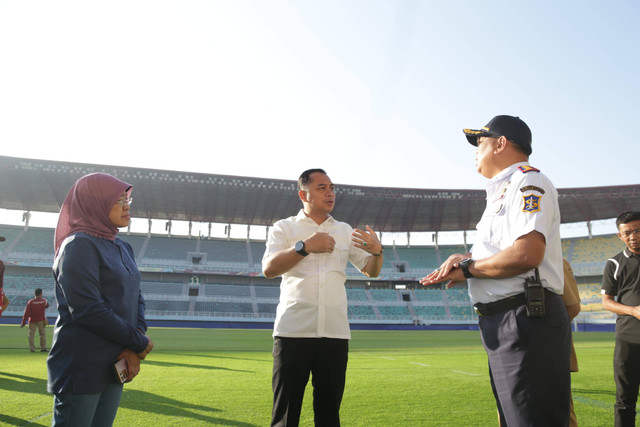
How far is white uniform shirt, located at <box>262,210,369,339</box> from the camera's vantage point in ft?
9.75

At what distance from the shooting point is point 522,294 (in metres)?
2.23

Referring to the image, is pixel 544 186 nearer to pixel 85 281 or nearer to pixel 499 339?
pixel 499 339

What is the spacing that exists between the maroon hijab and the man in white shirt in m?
1.08

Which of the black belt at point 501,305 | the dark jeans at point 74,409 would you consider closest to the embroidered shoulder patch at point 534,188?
the black belt at point 501,305

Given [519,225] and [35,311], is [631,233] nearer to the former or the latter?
[519,225]

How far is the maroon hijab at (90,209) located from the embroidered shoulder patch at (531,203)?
2.36 metres

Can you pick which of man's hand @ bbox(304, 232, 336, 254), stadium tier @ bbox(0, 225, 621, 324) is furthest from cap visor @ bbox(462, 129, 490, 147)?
stadium tier @ bbox(0, 225, 621, 324)

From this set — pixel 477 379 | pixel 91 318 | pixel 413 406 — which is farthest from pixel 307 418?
pixel 477 379

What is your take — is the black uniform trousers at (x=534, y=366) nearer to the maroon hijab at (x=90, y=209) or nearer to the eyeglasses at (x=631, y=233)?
the maroon hijab at (x=90, y=209)

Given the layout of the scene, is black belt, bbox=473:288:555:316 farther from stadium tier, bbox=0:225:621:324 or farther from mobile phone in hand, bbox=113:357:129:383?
stadium tier, bbox=0:225:621:324

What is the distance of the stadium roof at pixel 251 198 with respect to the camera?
37875mm

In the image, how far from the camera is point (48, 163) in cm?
3606

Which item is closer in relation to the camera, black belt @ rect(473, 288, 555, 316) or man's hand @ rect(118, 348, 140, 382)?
black belt @ rect(473, 288, 555, 316)

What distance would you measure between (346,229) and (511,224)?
143 centimetres
